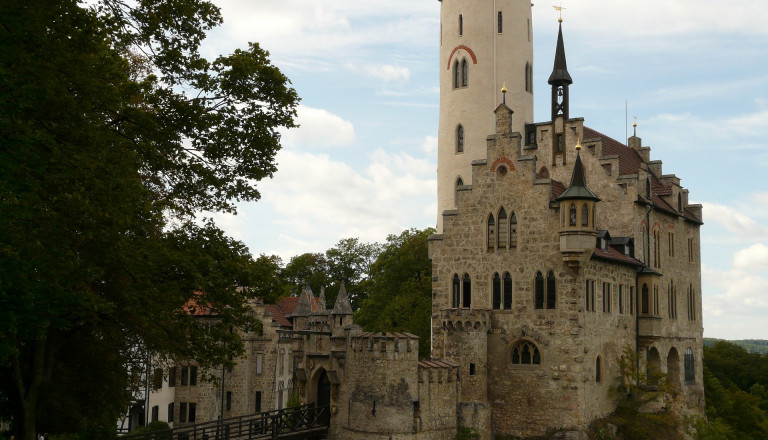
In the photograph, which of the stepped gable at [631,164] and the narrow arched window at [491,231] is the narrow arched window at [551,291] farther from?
the stepped gable at [631,164]

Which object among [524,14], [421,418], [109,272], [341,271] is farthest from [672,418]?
[341,271]

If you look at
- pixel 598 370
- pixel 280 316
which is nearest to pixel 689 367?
pixel 598 370

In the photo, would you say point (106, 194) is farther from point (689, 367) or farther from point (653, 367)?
point (689, 367)

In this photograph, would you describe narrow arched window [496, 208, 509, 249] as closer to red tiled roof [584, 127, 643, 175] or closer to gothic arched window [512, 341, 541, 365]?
gothic arched window [512, 341, 541, 365]

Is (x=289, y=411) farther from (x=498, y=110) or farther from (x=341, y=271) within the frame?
(x=341, y=271)

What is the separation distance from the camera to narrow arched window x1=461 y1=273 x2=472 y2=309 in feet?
121

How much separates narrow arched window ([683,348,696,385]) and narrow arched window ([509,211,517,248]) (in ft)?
48.0

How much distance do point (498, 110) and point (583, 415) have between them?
1374cm

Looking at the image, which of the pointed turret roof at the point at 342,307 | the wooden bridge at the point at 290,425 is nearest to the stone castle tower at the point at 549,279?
the wooden bridge at the point at 290,425

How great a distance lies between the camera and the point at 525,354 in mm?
35125

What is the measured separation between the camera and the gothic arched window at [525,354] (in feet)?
115

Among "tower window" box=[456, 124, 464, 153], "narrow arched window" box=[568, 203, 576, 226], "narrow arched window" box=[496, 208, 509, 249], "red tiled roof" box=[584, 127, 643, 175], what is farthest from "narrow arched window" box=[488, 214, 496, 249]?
"tower window" box=[456, 124, 464, 153]

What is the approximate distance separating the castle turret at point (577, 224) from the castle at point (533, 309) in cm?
6

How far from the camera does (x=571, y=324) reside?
34.0 m
